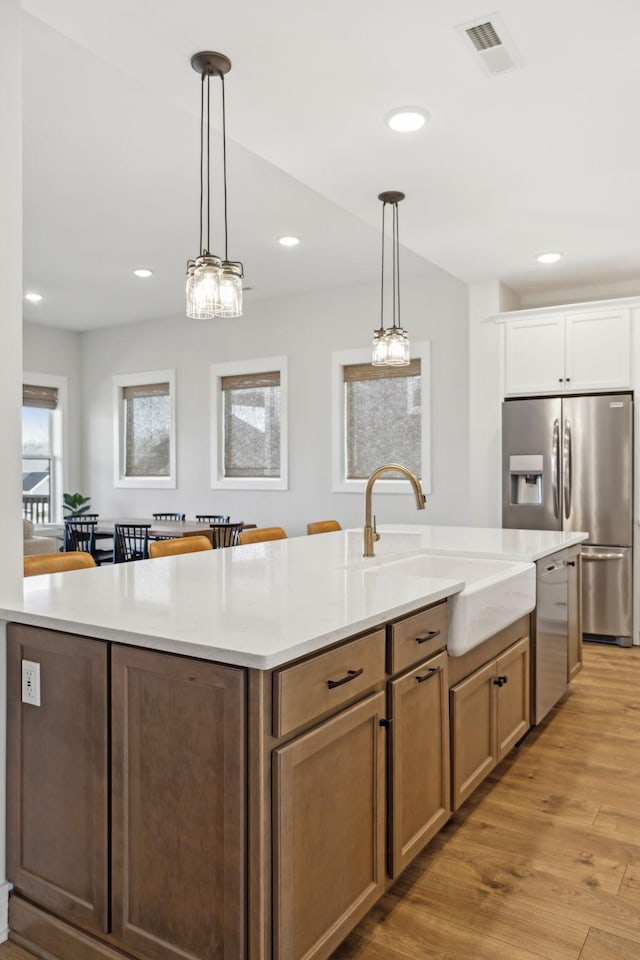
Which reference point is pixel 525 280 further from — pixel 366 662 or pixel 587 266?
pixel 366 662

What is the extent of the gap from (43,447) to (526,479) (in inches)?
217

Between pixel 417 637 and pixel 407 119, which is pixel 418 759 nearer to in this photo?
pixel 417 637

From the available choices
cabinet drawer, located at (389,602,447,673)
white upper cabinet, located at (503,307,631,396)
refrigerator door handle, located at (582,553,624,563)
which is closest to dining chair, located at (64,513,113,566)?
white upper cabinet, located at (503,307,631,396)

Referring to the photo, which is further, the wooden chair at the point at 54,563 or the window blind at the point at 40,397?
the window blind at the point at 40,397

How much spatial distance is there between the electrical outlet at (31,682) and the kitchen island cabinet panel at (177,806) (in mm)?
292

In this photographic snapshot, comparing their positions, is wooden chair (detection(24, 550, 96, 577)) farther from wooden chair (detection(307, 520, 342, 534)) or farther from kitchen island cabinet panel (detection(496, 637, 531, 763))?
wooden chair (detection(307, 520, 342, 534))

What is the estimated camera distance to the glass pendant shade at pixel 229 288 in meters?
2.54

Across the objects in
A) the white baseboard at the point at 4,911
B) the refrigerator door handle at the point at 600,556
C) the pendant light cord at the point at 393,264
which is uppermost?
the pendant light cord at the point at 393,264

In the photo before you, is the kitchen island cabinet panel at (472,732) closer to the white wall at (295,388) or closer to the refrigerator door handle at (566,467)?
the refrigerator door handle at (566,467)

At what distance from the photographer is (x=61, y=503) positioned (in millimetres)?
8086

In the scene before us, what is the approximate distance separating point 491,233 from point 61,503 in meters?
5.81

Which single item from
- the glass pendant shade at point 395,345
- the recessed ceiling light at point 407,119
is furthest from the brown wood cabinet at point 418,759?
the recessed ceiling light at point 407,119

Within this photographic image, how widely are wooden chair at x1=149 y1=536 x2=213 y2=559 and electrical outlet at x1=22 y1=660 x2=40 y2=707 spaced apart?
1.24 m

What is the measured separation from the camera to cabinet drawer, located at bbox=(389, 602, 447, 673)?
73.0 inches
